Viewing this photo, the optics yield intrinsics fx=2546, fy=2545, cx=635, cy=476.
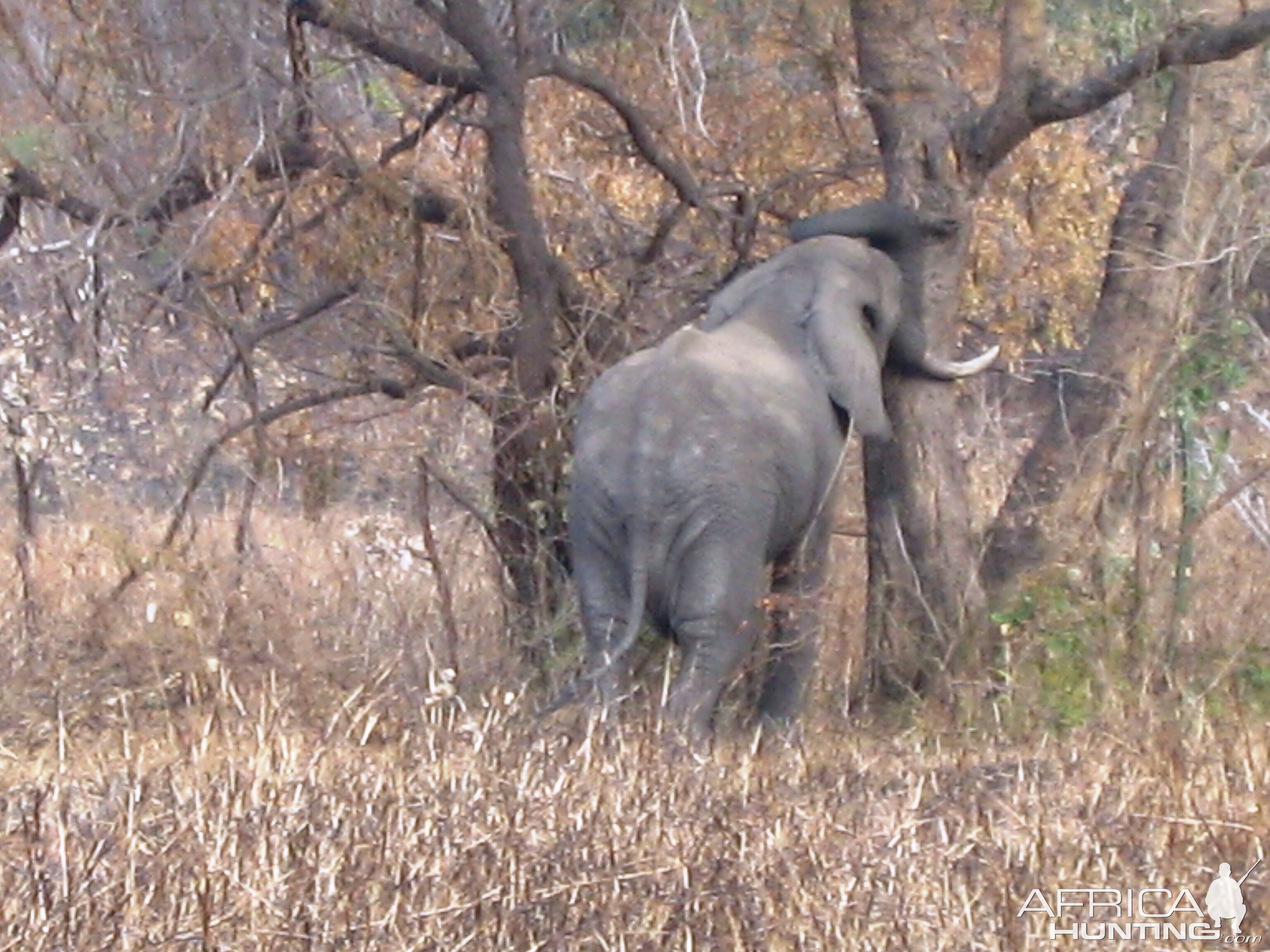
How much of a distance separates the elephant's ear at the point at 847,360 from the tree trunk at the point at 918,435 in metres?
0.58

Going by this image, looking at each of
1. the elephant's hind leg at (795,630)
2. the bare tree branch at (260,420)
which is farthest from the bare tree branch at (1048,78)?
the bare tree branch at (260,420)

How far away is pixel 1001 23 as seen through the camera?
10.7 metres

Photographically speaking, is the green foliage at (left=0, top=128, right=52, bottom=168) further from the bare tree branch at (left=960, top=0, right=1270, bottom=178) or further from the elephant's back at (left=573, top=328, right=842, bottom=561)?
the bare tree branch at (left=960, top=0, right=1270, bottom=178)

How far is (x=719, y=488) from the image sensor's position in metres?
8.99

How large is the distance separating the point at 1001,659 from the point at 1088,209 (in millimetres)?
3273

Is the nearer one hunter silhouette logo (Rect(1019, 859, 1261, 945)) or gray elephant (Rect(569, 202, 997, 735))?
hunter silhouette logo (Rect(1019, 859, 1261, 945))

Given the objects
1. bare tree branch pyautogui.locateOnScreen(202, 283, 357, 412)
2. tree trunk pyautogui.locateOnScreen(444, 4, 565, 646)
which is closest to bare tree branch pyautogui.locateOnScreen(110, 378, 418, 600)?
bare tree branch pyautogui.locateOnScreen(202, 283, 357, 412)

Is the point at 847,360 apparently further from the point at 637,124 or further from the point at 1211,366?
the point at 1211,366

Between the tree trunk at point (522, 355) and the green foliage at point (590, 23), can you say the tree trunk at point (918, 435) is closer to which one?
the green foliage at point (590, 23)

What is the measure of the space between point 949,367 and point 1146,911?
198 inches

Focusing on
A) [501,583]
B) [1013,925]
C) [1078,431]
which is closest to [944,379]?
[1078,431]

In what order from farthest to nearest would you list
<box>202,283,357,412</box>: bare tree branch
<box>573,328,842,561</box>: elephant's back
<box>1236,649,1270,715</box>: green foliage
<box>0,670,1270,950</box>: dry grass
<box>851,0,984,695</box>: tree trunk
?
<box>202,283,357,412</box>: bare tree branch
<box>851,0,984,695</box>: tree trunk
<box>1236,649,1270,715</box>: green foliage
<box>573,328,842,561</box>: elephant's back
<box>0,670,1270,950</box>: dry grass

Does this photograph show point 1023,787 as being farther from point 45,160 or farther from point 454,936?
point 45,160

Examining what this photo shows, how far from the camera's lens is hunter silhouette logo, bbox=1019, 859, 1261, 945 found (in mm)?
5648
